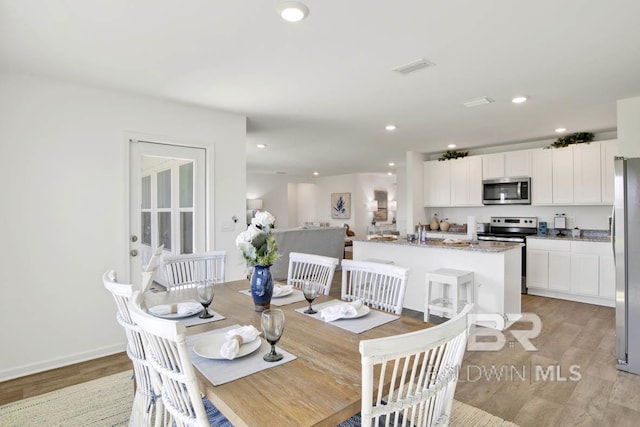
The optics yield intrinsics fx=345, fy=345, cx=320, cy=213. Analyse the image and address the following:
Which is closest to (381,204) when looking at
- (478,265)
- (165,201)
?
(478,265)

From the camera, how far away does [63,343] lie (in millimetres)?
2963

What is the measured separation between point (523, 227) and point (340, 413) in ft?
19.4

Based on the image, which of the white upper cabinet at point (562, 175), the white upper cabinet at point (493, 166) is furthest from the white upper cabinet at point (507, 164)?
the white upper cabinet at point (562, 175)

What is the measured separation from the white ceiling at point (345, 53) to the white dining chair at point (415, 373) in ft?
5.69

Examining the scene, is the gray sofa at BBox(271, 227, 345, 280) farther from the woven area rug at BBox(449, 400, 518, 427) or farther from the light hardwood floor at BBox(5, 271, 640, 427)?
the woven area rug at BBox(449, 400, 518, 427)

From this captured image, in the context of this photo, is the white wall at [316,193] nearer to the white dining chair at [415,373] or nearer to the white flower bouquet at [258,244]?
the white flower bouquet at [258,244]

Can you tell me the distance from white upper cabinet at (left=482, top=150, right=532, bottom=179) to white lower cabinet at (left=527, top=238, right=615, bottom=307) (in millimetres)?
1175

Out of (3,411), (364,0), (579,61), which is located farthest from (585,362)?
(3,411)

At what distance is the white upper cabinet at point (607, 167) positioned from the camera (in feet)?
15.5

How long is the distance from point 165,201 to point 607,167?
5.74m

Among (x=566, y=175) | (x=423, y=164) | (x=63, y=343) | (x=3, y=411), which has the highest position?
(x=423, y=164)

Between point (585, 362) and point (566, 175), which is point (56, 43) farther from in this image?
point (566, 175)

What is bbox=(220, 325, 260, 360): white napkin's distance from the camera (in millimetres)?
1256

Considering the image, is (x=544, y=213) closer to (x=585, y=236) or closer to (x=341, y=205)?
(x=585, y=236)
